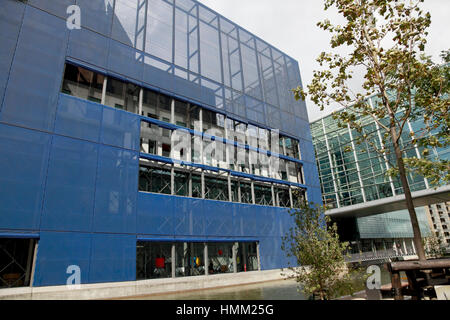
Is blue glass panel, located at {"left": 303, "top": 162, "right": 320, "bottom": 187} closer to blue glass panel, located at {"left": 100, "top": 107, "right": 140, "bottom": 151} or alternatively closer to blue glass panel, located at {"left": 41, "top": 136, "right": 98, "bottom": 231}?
blue glass panel, located at {"left": 100, "top": 107, "right": 140, "bottom": 151}

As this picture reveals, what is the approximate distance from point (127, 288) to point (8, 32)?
18392mm

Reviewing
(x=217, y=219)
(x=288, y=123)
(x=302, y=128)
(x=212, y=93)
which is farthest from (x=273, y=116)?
(x=217, y=219)

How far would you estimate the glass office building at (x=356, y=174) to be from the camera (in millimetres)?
40219

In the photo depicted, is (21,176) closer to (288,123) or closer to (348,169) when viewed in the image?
(288,123)

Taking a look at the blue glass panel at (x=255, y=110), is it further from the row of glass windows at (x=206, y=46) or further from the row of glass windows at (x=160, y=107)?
the row of glass windows at (x=160, y=107)

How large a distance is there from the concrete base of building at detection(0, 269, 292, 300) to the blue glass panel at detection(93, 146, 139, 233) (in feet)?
11.8

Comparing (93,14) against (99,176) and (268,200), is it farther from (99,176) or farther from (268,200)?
(268,200)

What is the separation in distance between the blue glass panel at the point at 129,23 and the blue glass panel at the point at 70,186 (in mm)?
10603

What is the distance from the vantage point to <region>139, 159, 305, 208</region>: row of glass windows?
24333 mm

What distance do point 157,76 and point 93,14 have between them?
22.3ft

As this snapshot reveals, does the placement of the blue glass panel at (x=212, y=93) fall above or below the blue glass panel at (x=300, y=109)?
below

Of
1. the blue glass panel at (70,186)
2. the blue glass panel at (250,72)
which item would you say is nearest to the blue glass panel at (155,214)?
the blue glass panel at (70,186)

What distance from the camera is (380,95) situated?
32.8 feet
